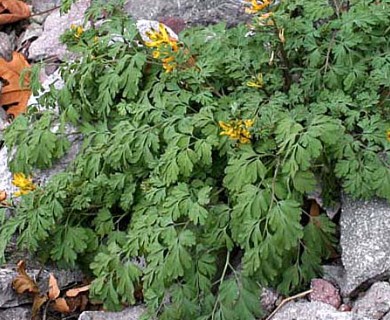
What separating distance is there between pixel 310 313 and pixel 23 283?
1561 mm

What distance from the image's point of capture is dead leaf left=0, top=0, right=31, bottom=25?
645 cm

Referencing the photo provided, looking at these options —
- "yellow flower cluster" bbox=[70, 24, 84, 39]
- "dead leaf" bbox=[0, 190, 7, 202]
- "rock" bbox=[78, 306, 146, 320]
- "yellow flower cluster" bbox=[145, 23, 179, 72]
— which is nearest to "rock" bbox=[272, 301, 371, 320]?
"rock" bbox=[78, 306, 146, 320]

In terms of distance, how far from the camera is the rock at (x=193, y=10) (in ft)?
18.6

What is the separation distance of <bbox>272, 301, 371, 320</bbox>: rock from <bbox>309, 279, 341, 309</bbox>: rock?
0.05m

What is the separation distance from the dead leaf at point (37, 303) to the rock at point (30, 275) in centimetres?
4

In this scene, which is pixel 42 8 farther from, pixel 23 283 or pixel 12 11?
pixel 23 283

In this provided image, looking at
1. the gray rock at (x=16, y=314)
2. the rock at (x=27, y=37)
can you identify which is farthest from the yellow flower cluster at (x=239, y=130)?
the rock at (x=27, y=37)

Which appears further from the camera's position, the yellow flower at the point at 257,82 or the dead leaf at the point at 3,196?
the dead leaf at the point at 3,196

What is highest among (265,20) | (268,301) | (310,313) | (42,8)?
(265,20)

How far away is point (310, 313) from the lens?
409 centimetres

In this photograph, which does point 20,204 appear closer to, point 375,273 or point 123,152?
point 123,152

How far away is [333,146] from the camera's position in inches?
165

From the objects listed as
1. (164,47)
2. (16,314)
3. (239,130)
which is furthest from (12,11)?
(239,130)

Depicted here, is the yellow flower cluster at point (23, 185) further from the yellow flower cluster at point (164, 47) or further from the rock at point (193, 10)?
the rock at point (193, 10)
